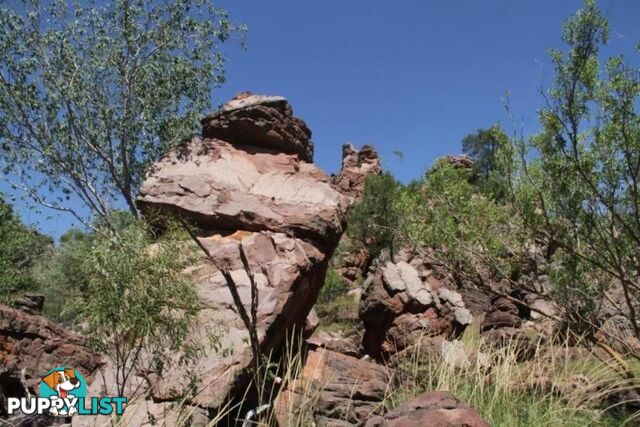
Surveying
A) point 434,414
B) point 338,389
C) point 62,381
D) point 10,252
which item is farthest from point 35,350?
point 10,252

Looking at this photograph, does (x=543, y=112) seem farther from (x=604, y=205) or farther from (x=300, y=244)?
(x=300, y=244)

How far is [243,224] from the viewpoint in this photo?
31.9 feet

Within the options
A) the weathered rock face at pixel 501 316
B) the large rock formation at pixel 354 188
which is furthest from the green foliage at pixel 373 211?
the weathered rock face at pixel 501 316

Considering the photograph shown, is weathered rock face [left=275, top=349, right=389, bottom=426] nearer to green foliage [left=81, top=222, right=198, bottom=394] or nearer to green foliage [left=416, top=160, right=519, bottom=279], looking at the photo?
green foliage [left=81, top=222, right=198, bottom=394]

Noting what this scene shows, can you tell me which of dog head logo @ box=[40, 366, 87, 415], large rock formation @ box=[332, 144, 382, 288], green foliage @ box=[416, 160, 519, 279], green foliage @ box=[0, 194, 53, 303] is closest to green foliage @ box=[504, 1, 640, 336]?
green foliage @ box=[416, 160, 519, 279]

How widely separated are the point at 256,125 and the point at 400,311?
554 centimetres

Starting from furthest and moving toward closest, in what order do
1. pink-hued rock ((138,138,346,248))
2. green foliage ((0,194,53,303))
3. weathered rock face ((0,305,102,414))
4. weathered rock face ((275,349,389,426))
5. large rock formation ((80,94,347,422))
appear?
1. green foliage ((0,194,53,303))
2. pink-hued rock ((138,138,346,248))
3. weathered rock face ((0,305,102,414))
4. large rock formation ((80,94,347,422))
5. weathered rock face ((275,349,389,426))

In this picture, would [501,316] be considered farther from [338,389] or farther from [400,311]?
[338,389]

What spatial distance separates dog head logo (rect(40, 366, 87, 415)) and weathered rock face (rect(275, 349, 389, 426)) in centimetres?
251

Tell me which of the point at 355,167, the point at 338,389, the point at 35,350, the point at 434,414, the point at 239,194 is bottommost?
the point at 338,389

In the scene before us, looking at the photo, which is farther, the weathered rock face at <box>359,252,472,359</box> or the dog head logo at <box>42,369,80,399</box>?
the weathered rock face at <box>359,252,472,359</box>

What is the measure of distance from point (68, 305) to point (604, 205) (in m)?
6.91

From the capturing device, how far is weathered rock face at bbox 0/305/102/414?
8.77 meters

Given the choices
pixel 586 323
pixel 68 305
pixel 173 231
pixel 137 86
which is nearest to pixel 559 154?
pixel 586 323
